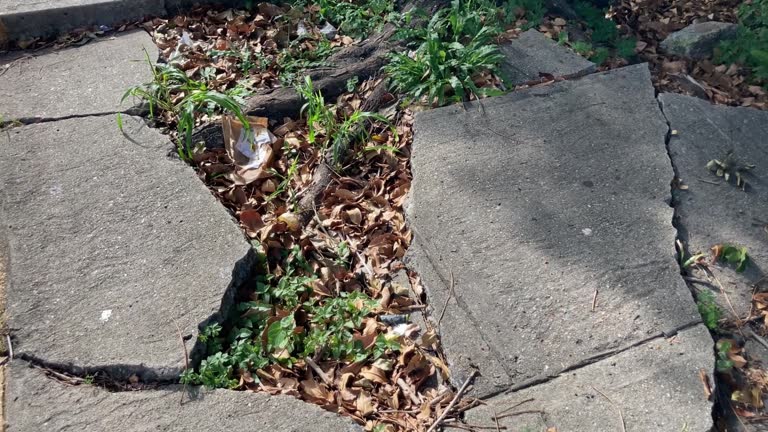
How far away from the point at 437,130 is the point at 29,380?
80.6 inches

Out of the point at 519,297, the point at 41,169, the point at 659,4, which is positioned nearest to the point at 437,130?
the point at 519,297

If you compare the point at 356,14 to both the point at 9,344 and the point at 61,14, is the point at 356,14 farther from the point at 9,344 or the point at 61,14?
the point at 9,344

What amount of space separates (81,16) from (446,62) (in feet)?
7.71

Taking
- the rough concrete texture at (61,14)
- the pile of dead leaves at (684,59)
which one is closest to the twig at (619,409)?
the pile of dead leaves at (684,59)

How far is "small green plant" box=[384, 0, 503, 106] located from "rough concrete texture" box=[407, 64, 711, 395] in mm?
140

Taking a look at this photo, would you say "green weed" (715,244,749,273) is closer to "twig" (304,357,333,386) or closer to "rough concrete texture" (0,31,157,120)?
"twig" (304,357,333,386)

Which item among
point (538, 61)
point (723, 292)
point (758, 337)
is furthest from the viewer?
point (538, 61)

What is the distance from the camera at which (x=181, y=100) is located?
11.7ft

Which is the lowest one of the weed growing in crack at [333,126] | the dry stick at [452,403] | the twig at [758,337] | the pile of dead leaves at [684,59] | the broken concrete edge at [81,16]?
the twig at [758,337]

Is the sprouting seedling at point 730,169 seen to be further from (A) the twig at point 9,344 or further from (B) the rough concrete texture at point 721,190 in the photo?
(A) the twig at point 9,344

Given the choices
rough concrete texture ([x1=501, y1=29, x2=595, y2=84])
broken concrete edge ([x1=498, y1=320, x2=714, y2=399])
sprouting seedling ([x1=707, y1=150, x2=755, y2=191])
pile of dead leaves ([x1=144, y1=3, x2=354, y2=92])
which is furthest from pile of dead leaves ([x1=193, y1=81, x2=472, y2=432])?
sprouting seedling ([x1=707, y1=150, x2=755, y2=191])

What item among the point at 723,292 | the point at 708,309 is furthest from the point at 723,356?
the point at 723,292

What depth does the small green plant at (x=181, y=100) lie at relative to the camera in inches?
128

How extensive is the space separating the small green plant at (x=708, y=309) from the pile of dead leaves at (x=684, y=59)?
149 centimetres
